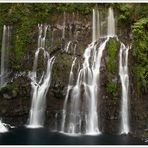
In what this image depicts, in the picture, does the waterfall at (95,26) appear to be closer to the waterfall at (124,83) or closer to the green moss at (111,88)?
the waterfall at (124,83)

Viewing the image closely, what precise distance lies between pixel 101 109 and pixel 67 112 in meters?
1.63

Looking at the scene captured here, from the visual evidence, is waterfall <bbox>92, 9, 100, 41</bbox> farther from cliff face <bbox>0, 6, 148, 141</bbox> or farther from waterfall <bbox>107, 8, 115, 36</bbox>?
waterfall <bbox>107, 8, 115, 36</bbox>

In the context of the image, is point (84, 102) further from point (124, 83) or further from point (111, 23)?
point (111, 23)

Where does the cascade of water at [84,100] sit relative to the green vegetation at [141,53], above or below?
below

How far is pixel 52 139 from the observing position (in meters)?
18.9

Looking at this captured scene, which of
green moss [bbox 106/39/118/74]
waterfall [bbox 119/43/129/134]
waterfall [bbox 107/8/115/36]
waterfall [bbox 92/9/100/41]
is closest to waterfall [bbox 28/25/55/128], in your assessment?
waterfall [bbox 92/9/100/41]

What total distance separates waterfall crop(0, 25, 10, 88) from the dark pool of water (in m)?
3.70

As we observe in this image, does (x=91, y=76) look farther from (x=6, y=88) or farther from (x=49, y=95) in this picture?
(x=6, y=88)

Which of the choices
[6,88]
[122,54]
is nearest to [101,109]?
[122,54]

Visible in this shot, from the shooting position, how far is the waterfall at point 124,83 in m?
21.1

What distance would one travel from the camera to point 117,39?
76.5ft

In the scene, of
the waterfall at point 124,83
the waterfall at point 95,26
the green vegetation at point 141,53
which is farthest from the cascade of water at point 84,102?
the green vegetation at point 141,53

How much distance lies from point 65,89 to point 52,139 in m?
3.68

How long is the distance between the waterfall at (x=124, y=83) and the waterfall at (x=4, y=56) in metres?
6.00
